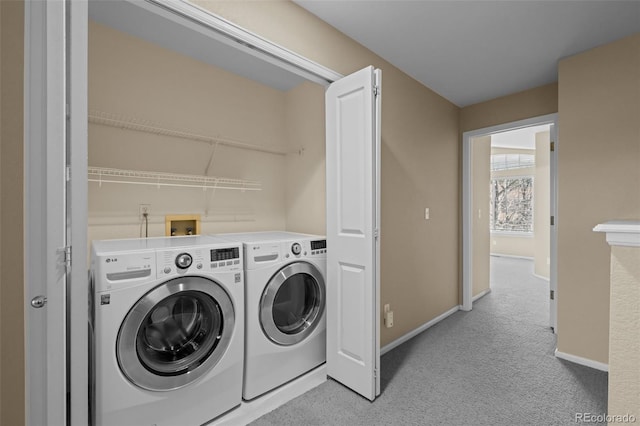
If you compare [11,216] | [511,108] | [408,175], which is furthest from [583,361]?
[11,216]

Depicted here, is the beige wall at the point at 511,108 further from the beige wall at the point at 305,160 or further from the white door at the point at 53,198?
the white door at the point at 53,198

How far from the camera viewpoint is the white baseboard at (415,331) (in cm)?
251

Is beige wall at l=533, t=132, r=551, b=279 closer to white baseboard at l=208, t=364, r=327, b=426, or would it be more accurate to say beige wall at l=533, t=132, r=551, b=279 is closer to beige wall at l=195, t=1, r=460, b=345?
beige wall at l=195, t=1, r=460, b=345

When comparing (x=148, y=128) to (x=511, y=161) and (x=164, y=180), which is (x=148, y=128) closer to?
(x=164, y=180)

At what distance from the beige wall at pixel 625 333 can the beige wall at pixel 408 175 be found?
1.44m

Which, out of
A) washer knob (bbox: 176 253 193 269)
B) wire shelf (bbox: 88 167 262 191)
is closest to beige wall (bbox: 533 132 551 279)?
wire shelf (bbox: 88 167 262 191)

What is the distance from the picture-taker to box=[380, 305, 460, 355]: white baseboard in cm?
251

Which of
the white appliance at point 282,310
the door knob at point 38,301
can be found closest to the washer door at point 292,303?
the white appliance at point 282,310

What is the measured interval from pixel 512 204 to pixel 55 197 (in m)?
8.89

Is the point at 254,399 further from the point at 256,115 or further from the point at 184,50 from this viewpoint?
the point at 184,50

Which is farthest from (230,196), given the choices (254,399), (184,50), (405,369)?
(405,369)

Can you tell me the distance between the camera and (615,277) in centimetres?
120

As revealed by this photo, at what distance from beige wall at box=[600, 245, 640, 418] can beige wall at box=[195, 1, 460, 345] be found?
4.73 ft

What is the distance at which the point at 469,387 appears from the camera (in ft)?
6.42
